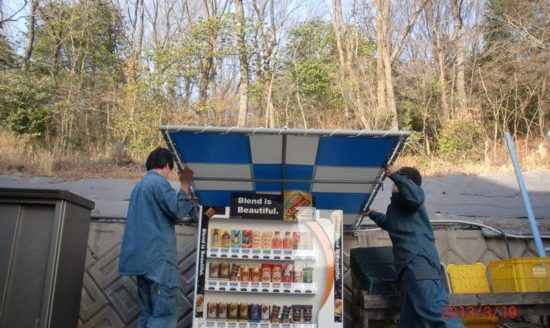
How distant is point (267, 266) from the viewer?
15.3ft

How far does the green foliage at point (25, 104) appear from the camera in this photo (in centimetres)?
1358

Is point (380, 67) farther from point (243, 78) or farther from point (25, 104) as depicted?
point (25, 104)

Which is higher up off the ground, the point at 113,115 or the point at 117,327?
the point at 113,115

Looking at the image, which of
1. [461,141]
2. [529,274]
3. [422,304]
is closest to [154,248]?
[422,304]

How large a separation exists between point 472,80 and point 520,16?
107 inches

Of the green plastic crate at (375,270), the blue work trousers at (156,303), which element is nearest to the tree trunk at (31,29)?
the blue work trousers at (156,303)

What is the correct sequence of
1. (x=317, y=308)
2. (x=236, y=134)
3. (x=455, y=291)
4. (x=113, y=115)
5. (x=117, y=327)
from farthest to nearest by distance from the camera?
(x=113, y=115), (x=117, y=327), (x=455, y=291), (x=317, y=308), (x=236, y=134)

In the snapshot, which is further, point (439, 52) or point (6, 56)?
point (439, 52)

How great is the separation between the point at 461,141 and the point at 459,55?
6816 mm

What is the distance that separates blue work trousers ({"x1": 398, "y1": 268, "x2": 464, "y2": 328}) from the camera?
396 cm

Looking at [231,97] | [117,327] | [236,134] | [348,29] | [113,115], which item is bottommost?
[117,327]

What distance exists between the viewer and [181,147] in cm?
412

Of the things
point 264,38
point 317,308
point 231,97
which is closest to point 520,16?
point 264,38

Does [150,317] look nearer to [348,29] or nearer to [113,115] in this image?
[113,115]
